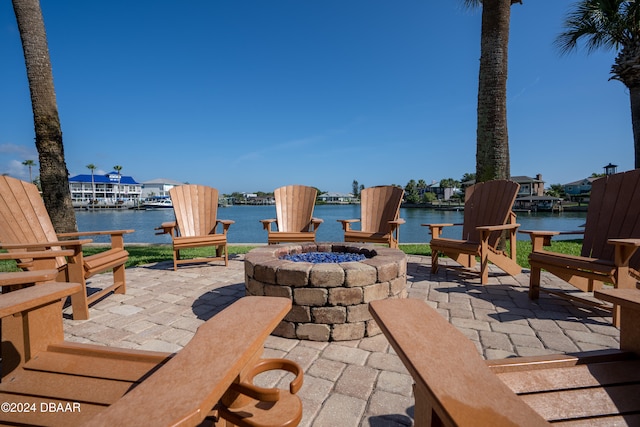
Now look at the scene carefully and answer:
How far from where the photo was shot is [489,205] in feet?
12.7

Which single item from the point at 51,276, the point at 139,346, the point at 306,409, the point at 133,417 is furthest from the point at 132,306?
the point at 133,417

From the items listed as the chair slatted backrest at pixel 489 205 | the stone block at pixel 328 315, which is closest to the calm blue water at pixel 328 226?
the chair slatted backrest at pixel 489 205

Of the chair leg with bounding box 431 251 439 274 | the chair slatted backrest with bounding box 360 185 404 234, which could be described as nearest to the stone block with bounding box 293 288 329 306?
the chair leg with bounding box 431 251 439 274

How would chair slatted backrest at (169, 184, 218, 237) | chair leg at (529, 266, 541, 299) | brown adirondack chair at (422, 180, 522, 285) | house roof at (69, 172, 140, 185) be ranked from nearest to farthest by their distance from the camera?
chair leg at (529, 266, 541, 299) → brown adirondack chair at (422, 180, 522, 285) → chair slatted backrest at (169, 184, 218, 237) → house roof at (69, 172, 140, 185)

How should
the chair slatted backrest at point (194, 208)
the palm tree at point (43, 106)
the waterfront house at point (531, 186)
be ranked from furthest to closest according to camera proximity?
the waterfront house at point (531, 186)
the palm tree at point (43, 106)
the chair slatted backrest at point (194, 208)

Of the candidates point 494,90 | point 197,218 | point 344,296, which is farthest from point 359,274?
point 494,90

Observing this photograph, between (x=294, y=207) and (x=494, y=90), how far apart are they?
4046 millimetres

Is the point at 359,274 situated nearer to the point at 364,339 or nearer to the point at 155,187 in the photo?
the point at 364,339

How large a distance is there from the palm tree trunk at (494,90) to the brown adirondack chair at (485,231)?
3.92ft

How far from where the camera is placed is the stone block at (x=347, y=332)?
7.29ft

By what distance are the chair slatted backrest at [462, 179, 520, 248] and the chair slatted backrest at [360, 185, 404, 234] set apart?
106 centimetres

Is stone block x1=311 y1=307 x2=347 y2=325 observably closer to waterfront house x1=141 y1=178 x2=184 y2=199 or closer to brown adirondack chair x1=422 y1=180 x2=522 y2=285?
brown adirondack chair x1=422 y1=180 x2=522 y2=285

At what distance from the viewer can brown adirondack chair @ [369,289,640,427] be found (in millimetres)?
511

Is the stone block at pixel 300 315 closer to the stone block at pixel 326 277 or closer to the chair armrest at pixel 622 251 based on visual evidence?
the stone block at pixel 326 277
